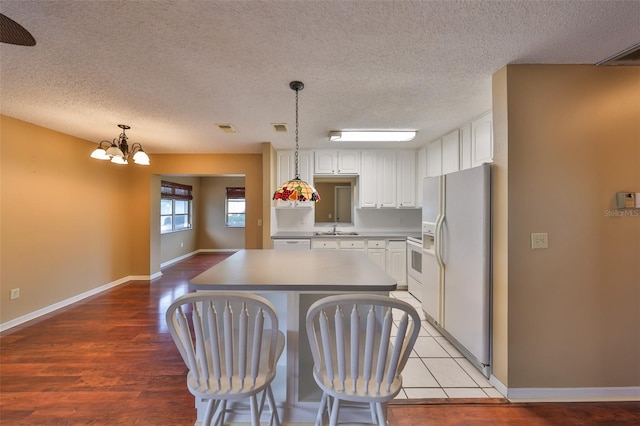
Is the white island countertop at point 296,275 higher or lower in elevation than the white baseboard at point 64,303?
higher

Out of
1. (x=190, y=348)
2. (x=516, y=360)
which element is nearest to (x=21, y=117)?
(x=190, y=348)

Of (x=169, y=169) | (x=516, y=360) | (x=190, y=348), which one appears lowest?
(x=516, y=360)

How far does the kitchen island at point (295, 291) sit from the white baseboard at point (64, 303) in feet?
9.91

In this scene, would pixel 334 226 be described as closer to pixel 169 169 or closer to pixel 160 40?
pixel 169 169

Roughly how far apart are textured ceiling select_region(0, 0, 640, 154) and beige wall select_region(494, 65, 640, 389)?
1.02ft

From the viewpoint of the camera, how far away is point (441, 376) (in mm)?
2143

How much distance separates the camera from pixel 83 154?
3938mm

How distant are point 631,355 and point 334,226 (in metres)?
3.59

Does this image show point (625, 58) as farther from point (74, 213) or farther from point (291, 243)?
point (74, 213)

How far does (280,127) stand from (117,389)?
Result: 2909 mm

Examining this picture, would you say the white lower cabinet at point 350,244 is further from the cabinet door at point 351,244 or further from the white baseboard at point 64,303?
the white baseboard at point 64,303

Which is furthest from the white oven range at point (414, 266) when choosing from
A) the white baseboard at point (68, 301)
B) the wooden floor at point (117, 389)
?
the white baseboard at point (68, 301)

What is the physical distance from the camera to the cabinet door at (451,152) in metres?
3.37

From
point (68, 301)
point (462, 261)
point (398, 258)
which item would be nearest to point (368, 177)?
point (398, 258)
